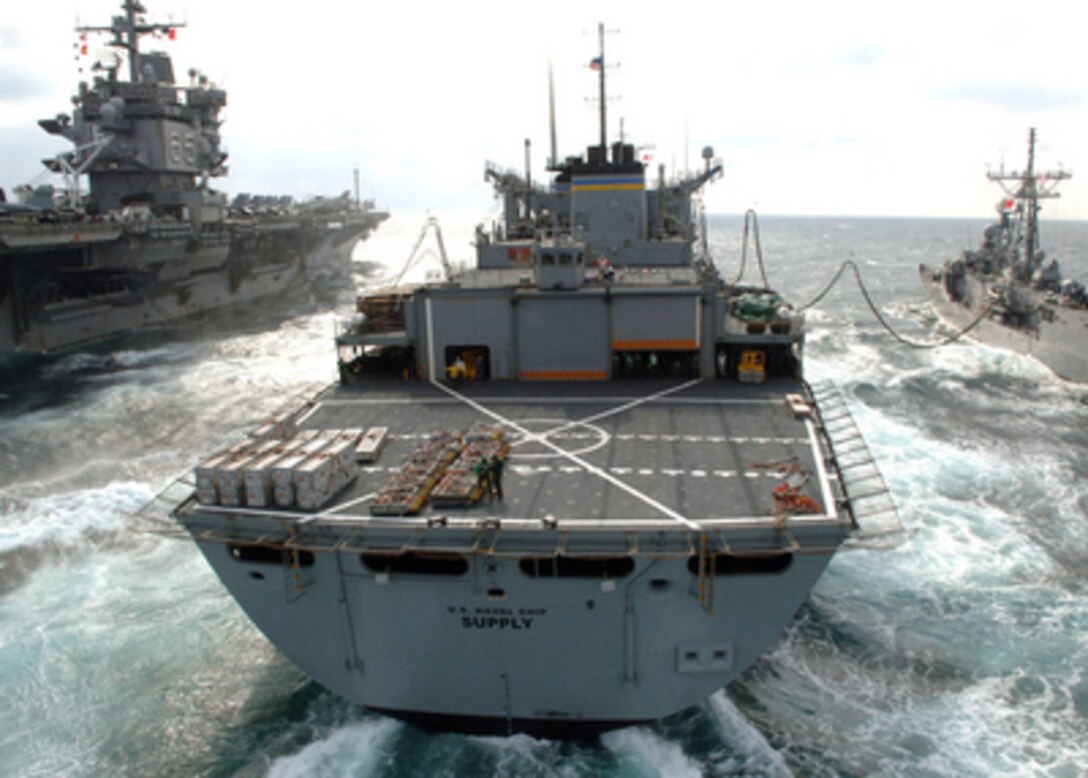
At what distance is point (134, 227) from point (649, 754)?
139 ft

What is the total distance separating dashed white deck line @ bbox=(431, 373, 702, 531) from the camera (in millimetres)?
12469

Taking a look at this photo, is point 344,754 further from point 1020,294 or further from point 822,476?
point 1020,294

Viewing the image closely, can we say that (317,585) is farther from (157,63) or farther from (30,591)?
(157,63)

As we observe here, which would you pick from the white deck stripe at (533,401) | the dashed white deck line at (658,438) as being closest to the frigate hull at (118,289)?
the white deck stripe at (533,401)

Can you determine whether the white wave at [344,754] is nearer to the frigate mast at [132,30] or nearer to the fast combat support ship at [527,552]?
the fast combat support ship at [527,552]

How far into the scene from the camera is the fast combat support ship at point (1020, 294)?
39.4 meters

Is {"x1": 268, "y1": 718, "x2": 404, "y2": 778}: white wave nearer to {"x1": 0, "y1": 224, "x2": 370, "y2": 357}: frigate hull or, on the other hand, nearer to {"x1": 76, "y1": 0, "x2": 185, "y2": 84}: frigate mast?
{"x1": 0, "y1": 224, "x2": 370, "y2": 357}: frigate hull

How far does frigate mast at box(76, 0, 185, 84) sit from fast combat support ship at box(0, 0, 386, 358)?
7cm

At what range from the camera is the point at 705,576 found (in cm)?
1174

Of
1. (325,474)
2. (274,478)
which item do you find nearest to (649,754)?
(325,474)

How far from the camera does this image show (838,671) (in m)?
15.7

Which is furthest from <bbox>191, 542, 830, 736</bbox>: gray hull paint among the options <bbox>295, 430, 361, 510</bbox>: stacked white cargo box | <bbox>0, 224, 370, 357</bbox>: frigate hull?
<bbox>0, 224, 370, 357</bbox>: frigate hull

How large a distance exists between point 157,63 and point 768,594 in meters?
63.8

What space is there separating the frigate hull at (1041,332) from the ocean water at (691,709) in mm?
8901
